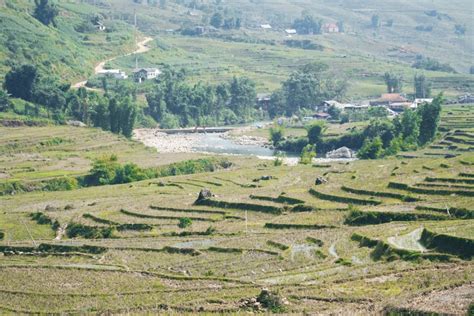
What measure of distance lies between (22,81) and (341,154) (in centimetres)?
3587

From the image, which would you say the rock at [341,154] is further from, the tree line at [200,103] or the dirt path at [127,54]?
the dirt path at [127,54]

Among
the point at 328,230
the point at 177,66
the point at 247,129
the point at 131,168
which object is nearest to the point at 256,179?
the point at 131,168

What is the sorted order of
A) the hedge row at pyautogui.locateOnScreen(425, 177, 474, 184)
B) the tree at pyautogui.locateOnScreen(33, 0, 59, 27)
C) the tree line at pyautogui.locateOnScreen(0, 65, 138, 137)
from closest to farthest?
the hedge row at pyautogui.locateOnScreen(425, 177, 474, 184), the tree line at pyautogui.locateOnScreen(0, 65, 138, 137), the tree at pyautogui.locateOnScreen(33, 0, 59, 27)

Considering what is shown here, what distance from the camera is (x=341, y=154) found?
97.3m

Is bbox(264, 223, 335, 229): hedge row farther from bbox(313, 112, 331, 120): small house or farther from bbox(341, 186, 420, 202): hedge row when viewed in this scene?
bbox(313, 112, 331, 120): small house

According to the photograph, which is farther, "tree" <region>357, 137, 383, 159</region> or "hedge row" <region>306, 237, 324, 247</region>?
"tree" <region>357, 137, 383, 159</region>

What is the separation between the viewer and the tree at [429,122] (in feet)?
309

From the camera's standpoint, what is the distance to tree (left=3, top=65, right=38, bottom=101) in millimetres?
107438

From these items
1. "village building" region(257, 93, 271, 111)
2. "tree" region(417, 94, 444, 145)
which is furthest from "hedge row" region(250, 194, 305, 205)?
"village building" region(257, 93, 271, 111)

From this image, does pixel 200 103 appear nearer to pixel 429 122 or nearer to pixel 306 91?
pixel 306 91

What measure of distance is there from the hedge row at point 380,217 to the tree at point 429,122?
46.3 metres

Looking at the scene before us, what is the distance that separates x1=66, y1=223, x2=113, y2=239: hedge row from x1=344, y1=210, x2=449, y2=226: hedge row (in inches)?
487

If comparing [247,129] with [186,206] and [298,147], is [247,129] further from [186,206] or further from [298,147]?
[186,206]

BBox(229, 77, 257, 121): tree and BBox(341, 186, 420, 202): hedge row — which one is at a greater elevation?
BBox(341, 186, 420, 202): hedge row
